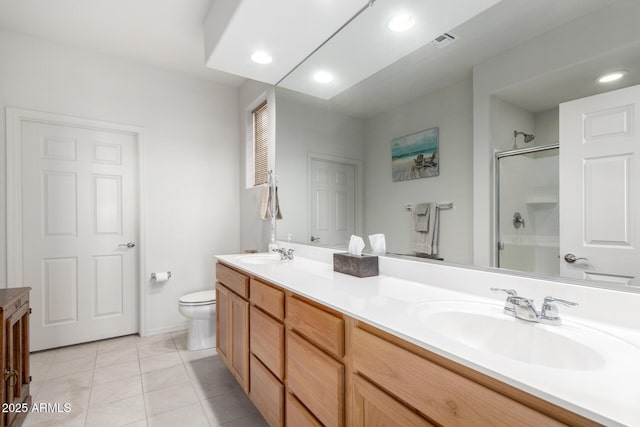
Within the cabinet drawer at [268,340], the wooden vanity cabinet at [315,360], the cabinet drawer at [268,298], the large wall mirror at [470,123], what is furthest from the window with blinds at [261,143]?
the wooden vanity cabinet at [315,360]

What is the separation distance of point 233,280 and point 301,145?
1.07 m

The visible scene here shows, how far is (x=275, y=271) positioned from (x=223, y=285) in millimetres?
630

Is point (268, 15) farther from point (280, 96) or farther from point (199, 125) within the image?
point (199, 125)

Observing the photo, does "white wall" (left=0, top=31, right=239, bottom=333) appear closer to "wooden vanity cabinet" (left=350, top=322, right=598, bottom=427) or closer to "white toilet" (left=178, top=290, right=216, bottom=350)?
"white toilet" (left=178, top=290, right=216, bottom=350)

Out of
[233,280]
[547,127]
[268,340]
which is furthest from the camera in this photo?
[233,280]

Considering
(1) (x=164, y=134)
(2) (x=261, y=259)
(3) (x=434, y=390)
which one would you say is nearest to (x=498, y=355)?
(3) (x=434, y=390)

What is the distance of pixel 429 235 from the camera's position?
1.39 metres

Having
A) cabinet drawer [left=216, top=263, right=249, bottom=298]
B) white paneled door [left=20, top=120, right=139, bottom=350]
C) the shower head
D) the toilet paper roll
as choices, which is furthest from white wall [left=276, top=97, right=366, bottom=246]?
white paneled door [left=20, top=120, right=139, bottom=350]

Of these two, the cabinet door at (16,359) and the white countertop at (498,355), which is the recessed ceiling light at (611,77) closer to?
the white countertop at (498,355)

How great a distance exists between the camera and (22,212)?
8.21 ft

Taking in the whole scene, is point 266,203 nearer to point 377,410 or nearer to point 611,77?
point 377,410

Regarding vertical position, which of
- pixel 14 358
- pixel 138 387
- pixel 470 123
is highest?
pixel 470 123

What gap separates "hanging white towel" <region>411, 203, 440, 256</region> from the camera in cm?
136

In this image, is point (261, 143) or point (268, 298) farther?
point (261, 143)
